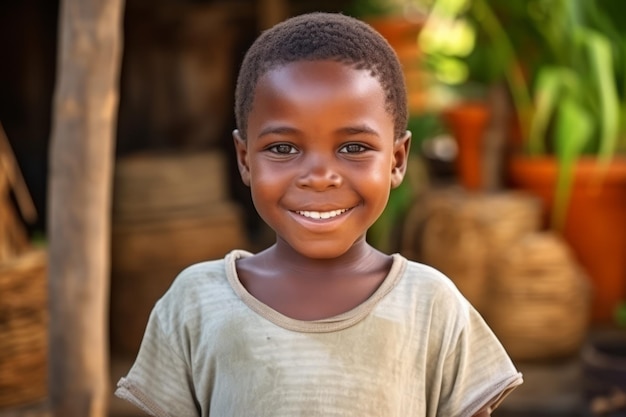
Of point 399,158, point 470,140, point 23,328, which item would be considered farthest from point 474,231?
point 399,158

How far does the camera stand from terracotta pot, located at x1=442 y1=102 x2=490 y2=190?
4547 millimetres

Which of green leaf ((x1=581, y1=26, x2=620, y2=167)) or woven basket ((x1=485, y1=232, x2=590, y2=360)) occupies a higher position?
green leaf ((x1=581, y1=26, x2=620, y2=167))

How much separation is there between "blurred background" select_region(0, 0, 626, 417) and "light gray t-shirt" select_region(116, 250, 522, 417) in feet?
5.57

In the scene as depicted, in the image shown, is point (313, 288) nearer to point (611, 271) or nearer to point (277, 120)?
point (277, 120)

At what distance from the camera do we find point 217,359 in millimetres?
1743

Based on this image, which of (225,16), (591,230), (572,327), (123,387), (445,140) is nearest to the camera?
(123,387)

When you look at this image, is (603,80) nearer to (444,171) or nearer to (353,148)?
(444,171)

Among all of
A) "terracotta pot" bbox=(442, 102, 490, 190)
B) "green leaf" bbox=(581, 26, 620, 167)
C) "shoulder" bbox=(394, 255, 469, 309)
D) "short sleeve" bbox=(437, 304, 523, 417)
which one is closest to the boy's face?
"shoulder" bbox=(394, 255, 469, 309)

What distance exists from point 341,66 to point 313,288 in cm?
36

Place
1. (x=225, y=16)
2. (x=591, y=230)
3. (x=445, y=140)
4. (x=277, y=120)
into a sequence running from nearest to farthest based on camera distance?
(x=277, y=120) → (x=591, y=230) → (x=225, y=16) → (x=445, y=140)

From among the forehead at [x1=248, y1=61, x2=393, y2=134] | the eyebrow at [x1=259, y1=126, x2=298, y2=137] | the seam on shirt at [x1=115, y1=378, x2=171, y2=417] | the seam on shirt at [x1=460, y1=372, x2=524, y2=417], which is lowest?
the seam on shirt at [x1=115, y1=378, x2=171, y2=417]

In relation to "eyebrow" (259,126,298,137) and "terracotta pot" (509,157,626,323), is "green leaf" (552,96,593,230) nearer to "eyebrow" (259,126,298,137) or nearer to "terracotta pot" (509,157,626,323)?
"terracotta pot" (509,157,626,323)

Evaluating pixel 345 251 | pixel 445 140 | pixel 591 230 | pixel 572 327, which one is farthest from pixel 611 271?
pixel 345 251

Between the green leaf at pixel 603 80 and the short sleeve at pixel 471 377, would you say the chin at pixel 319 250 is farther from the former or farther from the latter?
the green leaf at pixel 603 80
